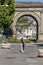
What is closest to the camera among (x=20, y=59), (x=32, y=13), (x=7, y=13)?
(x=20, y=59)

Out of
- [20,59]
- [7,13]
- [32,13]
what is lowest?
[20,59]

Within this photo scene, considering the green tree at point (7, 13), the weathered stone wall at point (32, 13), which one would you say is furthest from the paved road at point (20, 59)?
the weathered stone wall at point (32, 13)

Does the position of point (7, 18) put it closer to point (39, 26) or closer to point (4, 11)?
point (4, 11)

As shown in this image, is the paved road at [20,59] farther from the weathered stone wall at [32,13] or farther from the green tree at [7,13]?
the weathered stone wall at [32,13]

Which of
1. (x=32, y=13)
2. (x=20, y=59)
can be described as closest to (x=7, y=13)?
(x=32, y=13)

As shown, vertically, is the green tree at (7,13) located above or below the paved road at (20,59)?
above

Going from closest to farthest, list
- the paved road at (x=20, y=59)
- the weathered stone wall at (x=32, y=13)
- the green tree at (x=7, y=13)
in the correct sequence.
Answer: the paved road at (x=20, y=59) → the green tree at (x=7, y=13) → the weathered stone wall at (x=32, y=13)

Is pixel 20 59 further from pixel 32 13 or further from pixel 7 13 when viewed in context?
pixel 32 13

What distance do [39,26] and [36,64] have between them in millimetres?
37650

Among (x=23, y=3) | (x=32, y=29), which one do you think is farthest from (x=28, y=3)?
(x=32, y=29)

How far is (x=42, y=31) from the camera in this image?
54719 millimetres

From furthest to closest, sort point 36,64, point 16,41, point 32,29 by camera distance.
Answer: point 32,29 → point 16,41 → point 36,64

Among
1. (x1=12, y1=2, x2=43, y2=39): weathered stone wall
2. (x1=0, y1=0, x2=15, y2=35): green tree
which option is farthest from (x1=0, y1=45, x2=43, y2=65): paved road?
(x1=12, y1=2, x2=43, y2=39): weathered stone wall

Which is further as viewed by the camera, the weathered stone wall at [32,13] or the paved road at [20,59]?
the weathered stone wall at [32,13]
